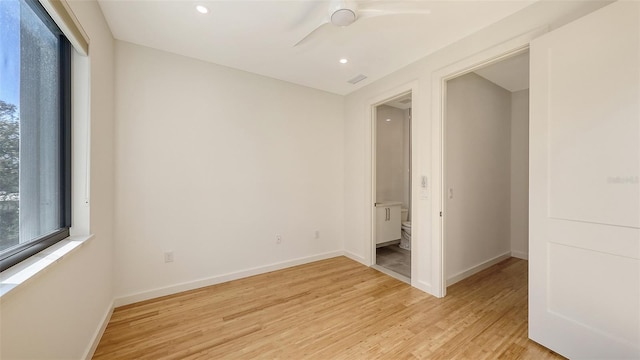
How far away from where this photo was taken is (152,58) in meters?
2.52

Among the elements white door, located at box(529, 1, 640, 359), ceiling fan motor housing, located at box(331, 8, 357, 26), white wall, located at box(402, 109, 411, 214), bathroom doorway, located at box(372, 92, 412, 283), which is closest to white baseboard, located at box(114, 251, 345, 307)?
bathroom doorway, located at box(372, 92, 412, 283)

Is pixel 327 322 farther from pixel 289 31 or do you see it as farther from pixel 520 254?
pixel 520 254

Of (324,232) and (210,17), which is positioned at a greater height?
(210,17)

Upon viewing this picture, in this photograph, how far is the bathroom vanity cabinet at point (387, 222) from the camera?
3.98 meters

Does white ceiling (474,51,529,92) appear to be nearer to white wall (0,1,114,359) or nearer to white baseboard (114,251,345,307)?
white baseboard (114,251,345,307)

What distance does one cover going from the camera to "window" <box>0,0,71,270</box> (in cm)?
109

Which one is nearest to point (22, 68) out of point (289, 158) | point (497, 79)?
point (289, 158)

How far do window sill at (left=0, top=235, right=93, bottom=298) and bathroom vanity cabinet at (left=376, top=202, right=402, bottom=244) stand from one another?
11.6ft

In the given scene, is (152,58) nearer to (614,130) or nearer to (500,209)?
(614,130)

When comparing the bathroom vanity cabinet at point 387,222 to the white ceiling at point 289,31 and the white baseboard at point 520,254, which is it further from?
the white ceiling at point 289,31

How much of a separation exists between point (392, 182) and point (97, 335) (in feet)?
14.5

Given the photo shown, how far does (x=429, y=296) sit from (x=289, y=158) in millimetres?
2422

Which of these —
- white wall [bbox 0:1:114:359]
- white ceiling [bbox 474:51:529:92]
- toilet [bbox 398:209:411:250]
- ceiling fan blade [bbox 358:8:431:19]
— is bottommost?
toilet [bbox 398:209:411:250]

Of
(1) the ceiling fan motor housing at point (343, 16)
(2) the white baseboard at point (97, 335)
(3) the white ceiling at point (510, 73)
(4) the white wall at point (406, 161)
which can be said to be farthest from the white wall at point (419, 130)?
(2) the white baseboard at point (97, 335)
